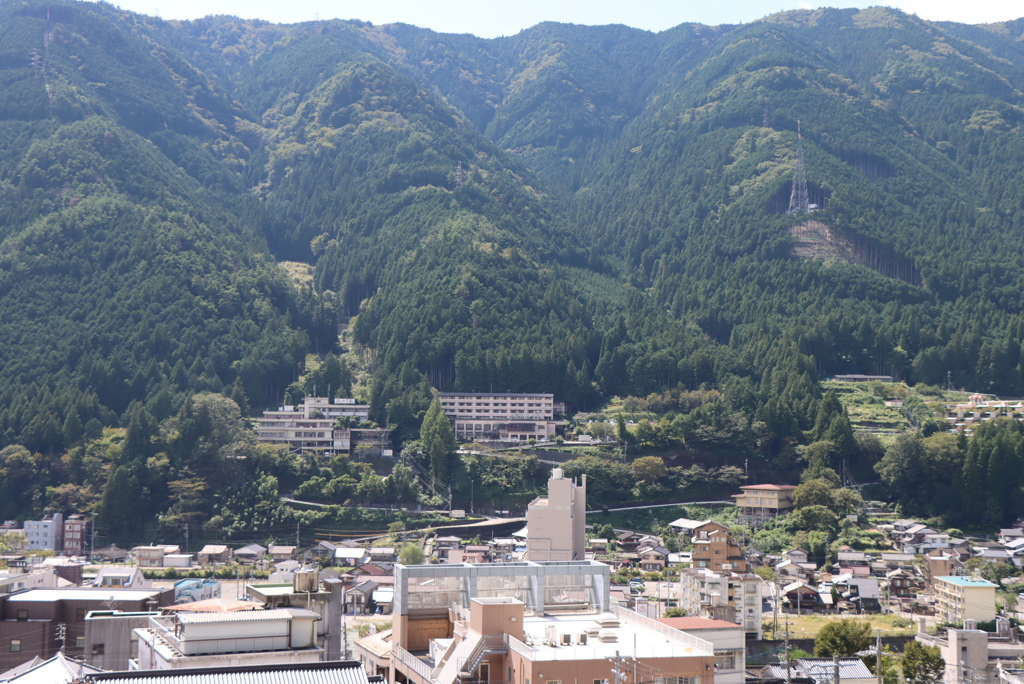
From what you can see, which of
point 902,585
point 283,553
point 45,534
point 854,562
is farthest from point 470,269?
point 902,585

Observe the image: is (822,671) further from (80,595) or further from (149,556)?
(149,556)

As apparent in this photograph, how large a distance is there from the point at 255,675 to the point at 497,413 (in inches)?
3486

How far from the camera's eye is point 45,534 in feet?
301

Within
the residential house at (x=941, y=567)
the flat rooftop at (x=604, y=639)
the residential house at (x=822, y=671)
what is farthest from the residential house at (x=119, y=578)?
the residential house at (x=941, y=567)

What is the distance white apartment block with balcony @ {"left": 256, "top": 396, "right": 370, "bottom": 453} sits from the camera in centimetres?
10531

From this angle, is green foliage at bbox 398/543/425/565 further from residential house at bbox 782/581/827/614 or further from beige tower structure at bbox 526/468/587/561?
residential house at bbox 782/581/827/614

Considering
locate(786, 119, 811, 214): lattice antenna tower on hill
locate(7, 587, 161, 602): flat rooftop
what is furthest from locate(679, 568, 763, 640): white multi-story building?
locate(786, 119, 811, 214): lattice antenna tower on hill

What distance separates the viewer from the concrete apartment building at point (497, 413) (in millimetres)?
107812

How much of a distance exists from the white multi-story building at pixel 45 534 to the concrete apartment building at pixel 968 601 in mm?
61545

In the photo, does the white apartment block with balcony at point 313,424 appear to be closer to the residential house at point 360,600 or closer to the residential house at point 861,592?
A: the residential house at point 360,600

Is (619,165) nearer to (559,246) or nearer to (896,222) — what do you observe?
(559,246)

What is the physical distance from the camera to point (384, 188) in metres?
166

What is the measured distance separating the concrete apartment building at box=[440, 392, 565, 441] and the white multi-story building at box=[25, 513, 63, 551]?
33.0 metres

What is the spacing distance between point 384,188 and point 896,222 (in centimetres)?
6534
